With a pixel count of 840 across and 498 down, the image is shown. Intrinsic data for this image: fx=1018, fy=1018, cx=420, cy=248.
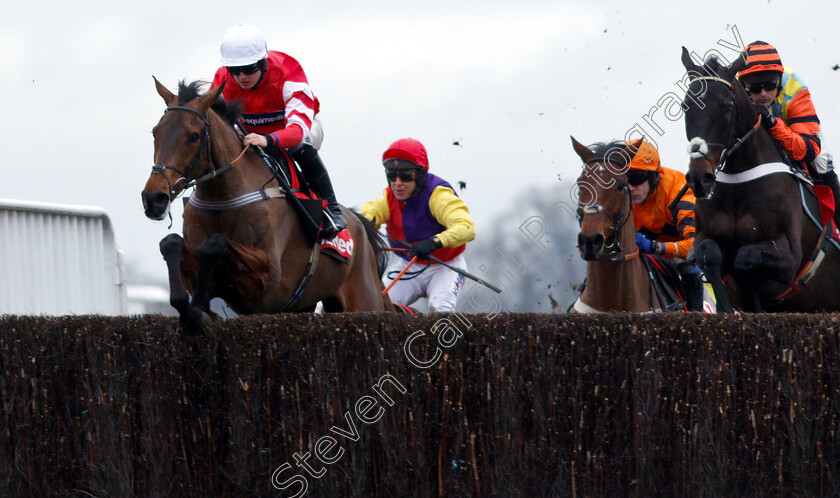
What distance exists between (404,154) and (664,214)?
1913mm

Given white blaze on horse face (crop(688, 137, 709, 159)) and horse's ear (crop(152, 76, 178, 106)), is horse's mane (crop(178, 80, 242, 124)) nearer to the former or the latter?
horse's ear (crop(152, 76, 178, 106))

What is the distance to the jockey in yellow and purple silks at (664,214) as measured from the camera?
6.20 m

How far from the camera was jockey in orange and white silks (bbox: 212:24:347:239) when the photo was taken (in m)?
5.45

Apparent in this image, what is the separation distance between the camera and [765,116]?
6.17 meters

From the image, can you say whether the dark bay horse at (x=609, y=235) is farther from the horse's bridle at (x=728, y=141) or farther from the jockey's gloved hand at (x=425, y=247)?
the jockey's gloved hand at (x=425, y=247)

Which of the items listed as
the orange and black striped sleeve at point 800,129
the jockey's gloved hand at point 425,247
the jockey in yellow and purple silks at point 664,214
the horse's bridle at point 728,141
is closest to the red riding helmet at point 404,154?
the jockey's gloved hand at point 425,247

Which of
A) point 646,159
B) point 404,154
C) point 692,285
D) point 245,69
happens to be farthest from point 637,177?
point 245,69

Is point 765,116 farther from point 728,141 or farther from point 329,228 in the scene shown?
point 329,228

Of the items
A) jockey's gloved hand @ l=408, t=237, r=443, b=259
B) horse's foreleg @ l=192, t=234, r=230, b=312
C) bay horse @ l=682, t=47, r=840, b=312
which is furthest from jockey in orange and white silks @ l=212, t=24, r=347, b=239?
bay horse @ l=682, t=47, r=840, b=312

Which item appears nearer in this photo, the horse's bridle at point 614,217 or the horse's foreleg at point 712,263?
the horse's bridle at point 614,217

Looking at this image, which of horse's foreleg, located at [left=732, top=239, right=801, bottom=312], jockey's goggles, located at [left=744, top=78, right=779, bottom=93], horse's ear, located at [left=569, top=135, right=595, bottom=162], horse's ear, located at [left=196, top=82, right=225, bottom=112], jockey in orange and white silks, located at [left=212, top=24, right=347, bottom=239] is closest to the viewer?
horse's ear, located at [left=196, top=82, right=225, bottom=112]

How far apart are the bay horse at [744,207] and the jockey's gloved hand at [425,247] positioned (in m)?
1.90

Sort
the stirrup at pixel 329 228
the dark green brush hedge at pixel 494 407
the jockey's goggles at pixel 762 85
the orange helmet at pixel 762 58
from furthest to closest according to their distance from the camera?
the jockey's goggles at pixel 762 85 < the orange helmet at pixel 762 58 < the stirrup at pixel 329 228 < the dark green brush hedge at pixel 494 407

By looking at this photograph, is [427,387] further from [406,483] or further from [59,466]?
[59,466]
